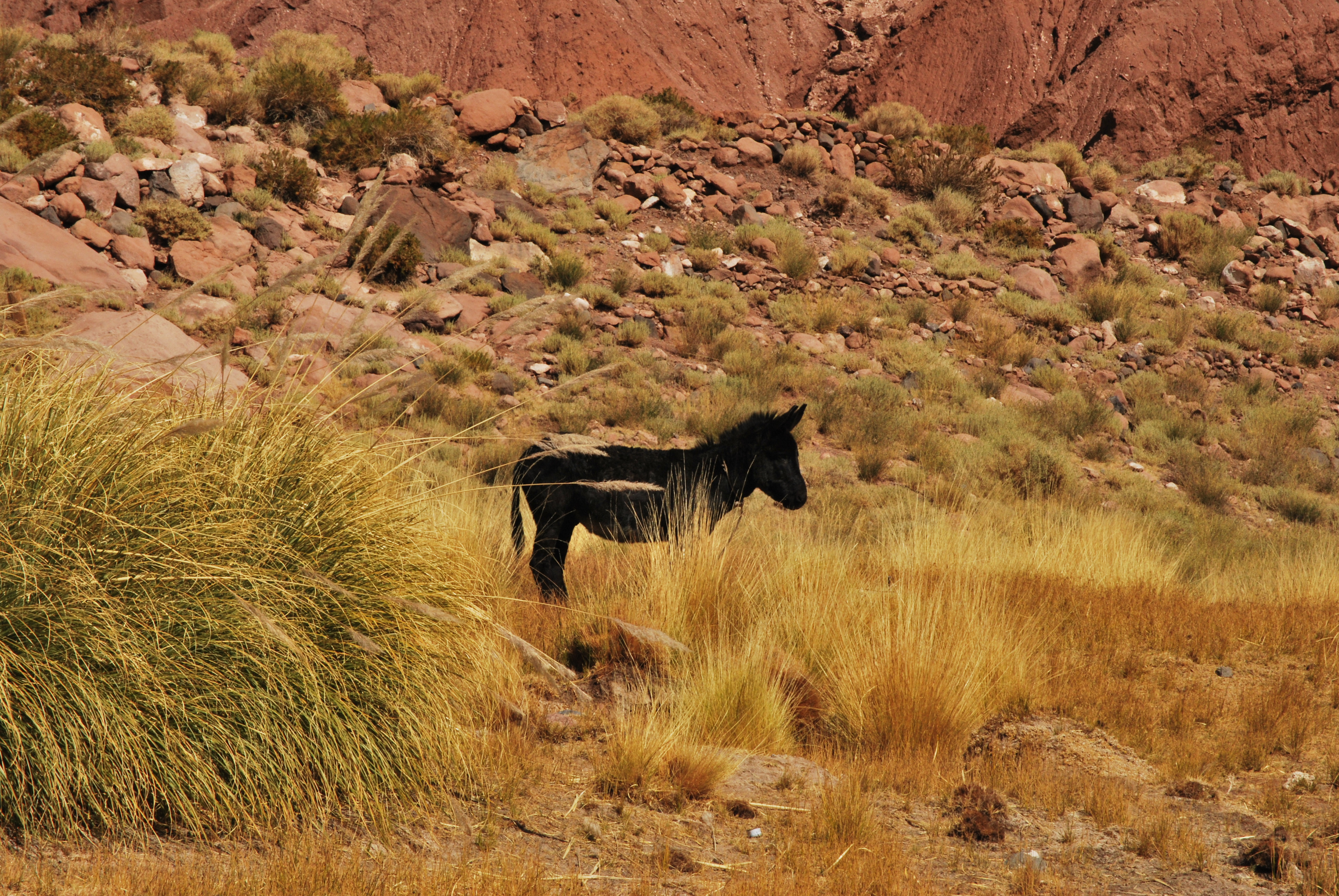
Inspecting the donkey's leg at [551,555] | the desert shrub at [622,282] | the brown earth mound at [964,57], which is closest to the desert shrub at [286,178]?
the desert shrub at [622,282]

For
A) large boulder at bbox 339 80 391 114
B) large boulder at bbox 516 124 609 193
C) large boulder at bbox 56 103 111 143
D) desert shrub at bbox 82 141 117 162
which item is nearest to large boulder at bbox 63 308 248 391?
desert shrub at bbox 82 141 117 162

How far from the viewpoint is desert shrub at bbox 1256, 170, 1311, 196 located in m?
26.4

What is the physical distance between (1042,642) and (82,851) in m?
5.80

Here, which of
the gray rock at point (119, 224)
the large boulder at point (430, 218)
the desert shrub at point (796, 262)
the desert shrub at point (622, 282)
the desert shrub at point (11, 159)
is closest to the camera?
the gray rock at point (119, 224)

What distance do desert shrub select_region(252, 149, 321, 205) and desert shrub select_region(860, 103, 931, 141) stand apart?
1640 cm

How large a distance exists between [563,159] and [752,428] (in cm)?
1814

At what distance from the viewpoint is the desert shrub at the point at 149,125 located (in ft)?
60.2

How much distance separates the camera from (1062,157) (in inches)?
1072

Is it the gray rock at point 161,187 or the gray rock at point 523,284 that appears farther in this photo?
the gray rock at point 523,284

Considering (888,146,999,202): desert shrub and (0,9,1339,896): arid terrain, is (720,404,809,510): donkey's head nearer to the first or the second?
(0,9,1339,896): arid terrain

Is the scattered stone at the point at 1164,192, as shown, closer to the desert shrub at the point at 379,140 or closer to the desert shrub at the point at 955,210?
the desert shrub at the point at 955,210

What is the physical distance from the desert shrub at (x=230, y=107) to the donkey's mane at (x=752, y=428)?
18.8m

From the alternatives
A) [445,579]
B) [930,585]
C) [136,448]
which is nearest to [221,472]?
[136,448]

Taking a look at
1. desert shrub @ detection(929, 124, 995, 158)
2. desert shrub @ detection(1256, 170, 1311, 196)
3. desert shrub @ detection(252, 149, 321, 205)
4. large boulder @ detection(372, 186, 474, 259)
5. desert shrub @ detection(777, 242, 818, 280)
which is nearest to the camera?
large boulder @ detection(372, 186, 474, 259)
